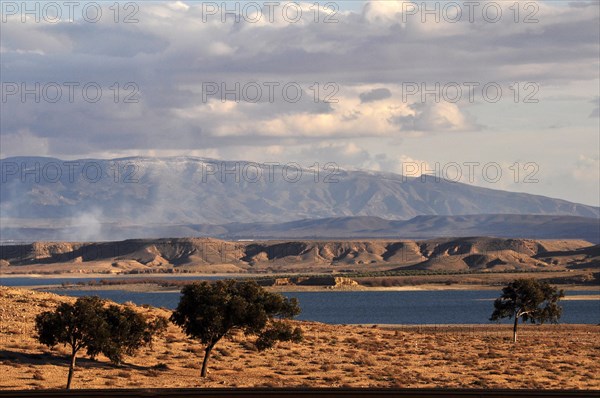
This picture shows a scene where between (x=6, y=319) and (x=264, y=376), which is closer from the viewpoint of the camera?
(x=264, y=376)

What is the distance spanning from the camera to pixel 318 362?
222ft

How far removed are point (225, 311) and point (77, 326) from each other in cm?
902

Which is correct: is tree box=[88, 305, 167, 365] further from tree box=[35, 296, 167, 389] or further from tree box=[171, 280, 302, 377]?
tree box=[171, 280, 302, 377]

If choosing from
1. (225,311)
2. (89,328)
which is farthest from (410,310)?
(89,328)

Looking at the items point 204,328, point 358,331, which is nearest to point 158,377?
point 204,328

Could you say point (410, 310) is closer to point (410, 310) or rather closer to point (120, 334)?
point (410, 310)

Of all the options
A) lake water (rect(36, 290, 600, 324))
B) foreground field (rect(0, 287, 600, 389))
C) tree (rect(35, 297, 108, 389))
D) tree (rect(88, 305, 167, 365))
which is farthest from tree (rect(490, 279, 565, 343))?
tree (rect(35, 297, 108, 389))

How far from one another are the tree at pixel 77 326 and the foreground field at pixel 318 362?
2.00 meters

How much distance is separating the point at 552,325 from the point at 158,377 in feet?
213

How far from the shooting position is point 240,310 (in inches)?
2408

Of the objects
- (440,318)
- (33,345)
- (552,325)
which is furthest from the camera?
(440,318)

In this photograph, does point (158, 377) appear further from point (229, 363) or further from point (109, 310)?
point (229, 363)

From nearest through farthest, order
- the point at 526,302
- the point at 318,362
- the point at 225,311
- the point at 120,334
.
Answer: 1. the point at 120,334
2. the point at 225,311
3. the point at 318,362
4. the point at 526,302

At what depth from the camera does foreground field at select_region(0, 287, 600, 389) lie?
57125 millimetres
